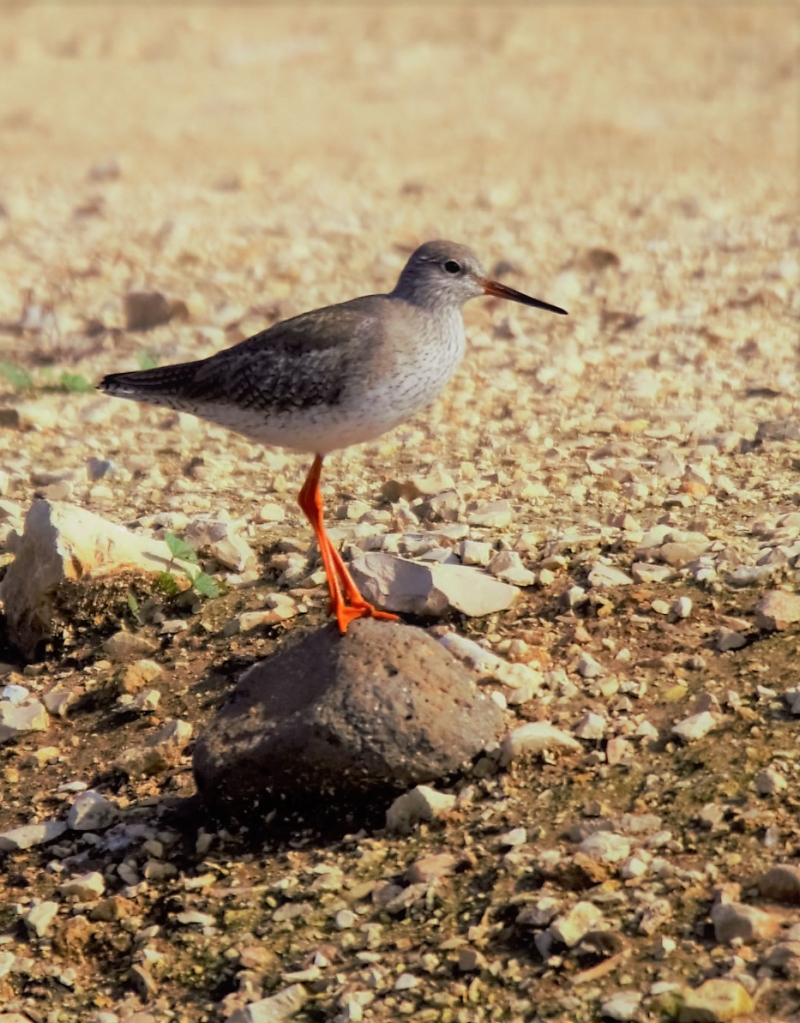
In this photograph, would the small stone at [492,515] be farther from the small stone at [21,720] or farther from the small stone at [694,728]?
the small stone at [21,720]

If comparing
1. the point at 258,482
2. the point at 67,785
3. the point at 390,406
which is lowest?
the point at 67,785

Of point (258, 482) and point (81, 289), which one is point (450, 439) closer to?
point (258, 482)

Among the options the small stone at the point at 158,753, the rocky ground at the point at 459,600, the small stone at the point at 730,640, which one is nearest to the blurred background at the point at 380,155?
the rocky ground at the point at 459,600

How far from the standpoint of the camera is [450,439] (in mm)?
8977

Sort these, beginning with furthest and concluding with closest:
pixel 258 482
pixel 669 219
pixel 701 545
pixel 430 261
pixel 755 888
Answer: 1. pixel 669 219
2. pixel 258 482
3. pixel 430 261
4. pixel 701 545
5. pixel 755 888

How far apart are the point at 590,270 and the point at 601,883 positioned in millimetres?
7064

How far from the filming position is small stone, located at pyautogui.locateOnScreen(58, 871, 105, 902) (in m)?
6.05

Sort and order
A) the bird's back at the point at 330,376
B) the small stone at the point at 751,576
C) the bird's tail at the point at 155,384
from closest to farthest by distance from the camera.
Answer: the small stone at the point at 751,576 < the bird's back at the point at 330,376 < the bird's tail at the point at 155,384

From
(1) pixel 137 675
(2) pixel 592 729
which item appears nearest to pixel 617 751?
(2) pixel 592 729

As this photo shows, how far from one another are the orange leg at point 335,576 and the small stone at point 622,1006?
1.83 m

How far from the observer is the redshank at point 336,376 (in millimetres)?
6965

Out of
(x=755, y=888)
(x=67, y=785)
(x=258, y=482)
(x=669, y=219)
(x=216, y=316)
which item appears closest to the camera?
(x=755, y=888)

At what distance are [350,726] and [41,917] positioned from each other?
1306mm

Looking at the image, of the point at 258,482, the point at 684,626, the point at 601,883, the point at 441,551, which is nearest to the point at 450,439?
the point at 258,482
